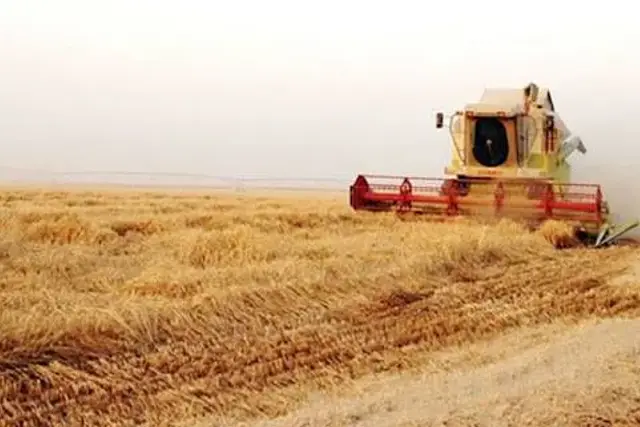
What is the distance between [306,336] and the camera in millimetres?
8258

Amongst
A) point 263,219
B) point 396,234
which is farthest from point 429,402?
point 263,219

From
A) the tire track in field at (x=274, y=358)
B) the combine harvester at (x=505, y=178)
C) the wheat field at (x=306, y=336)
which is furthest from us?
the combine harvester at (x=505, y=178)

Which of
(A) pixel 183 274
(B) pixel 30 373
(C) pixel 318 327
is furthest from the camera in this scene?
(A) pixel 183 274

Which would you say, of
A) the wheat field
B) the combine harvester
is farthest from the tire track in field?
the combine harvester

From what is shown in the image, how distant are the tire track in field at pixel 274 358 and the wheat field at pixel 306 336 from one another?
0.07 ft

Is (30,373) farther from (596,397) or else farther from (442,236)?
(442,236)

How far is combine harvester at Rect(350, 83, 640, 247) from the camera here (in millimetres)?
19875

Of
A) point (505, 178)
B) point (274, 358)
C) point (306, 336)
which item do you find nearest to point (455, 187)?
point (505, 178)

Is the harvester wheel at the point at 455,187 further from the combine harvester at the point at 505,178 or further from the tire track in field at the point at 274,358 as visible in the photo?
the tire track in field at the point at 274,358

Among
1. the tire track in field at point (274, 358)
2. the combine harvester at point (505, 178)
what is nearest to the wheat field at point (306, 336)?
the tire track in field at point (274, 358)

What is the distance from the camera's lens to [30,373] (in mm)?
6656

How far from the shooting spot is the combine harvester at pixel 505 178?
19.9 m

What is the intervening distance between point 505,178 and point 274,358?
1566 cm

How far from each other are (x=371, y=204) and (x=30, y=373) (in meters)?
15.6
